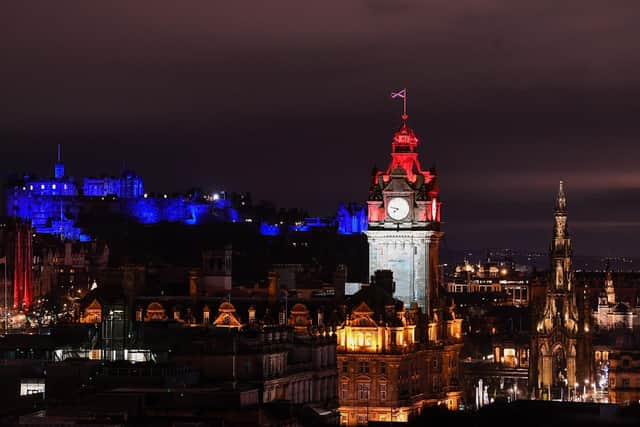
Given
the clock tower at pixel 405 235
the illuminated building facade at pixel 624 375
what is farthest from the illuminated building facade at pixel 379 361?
the illuminated building facade at pixel 624 375

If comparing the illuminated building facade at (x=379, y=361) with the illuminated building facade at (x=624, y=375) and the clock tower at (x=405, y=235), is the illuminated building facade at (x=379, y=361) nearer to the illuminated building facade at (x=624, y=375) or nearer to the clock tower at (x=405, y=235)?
the clock tower at (x=405, y=235)

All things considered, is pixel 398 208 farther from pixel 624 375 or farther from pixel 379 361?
pixel 624 375

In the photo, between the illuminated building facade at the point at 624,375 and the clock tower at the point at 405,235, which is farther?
the illuminated building facade at the point at 624,375

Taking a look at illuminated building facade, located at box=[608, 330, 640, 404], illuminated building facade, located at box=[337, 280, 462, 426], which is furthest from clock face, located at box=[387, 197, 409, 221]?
illuminated building facade, located at box=[608, 330, 640, 404]

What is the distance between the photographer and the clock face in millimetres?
169375

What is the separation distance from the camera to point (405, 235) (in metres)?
169

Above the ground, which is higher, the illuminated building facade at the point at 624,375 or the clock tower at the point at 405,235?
the clock tower at the point at 405,235

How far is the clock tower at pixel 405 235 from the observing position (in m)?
169

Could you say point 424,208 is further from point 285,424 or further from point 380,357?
point 285,424

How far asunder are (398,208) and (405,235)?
Result: 6.38ft

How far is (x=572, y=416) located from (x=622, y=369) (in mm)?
61930

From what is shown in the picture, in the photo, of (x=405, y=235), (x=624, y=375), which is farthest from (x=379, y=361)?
(x=624, y=375)

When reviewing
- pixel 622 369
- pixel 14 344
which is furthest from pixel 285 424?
pixel 622 369

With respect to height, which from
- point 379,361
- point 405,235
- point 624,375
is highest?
point 405,235
